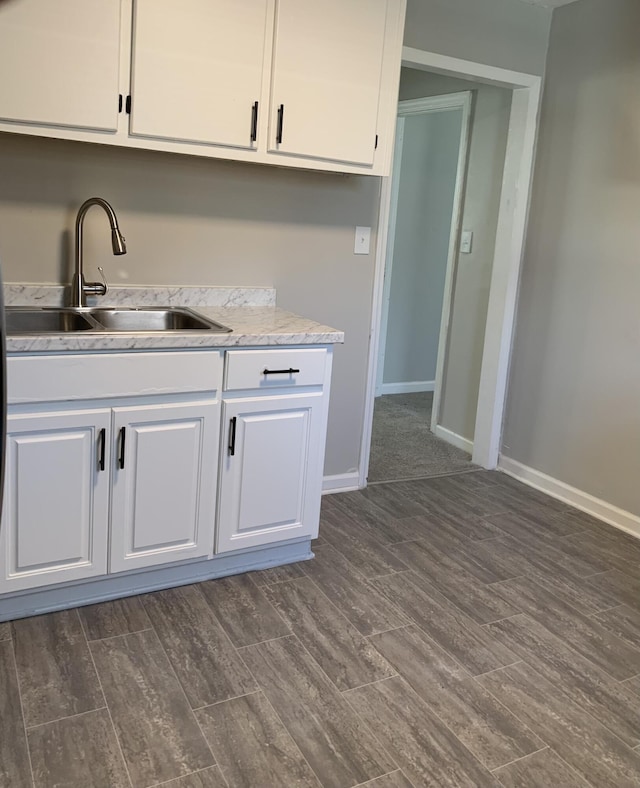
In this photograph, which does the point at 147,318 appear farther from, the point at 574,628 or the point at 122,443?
the point at 574,628

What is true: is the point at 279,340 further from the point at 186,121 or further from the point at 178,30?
the point at 178,30

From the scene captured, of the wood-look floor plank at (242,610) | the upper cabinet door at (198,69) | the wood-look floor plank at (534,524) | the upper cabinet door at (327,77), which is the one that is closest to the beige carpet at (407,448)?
the wood-look floor plank at (534,524)

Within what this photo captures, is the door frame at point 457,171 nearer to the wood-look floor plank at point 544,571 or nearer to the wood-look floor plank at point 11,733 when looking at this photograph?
the wood-look floor plank at point 544,571

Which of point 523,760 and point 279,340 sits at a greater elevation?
point 279,340

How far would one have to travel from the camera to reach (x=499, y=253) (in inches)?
147

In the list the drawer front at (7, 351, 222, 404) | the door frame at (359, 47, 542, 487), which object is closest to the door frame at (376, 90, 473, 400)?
the door frame at (359, 47, 542, 487)

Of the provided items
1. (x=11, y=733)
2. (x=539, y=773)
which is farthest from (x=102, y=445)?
(x=539, y=773)

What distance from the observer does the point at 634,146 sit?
10.2 ft

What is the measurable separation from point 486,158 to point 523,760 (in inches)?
123

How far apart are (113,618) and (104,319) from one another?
3.45 feet

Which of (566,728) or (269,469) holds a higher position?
(269,469)

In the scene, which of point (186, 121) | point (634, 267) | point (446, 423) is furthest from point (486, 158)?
point (186, 121)

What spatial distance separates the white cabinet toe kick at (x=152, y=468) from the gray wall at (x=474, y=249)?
5.92ft

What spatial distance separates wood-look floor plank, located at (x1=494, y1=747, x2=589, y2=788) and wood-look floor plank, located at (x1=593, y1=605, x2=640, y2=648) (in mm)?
701
